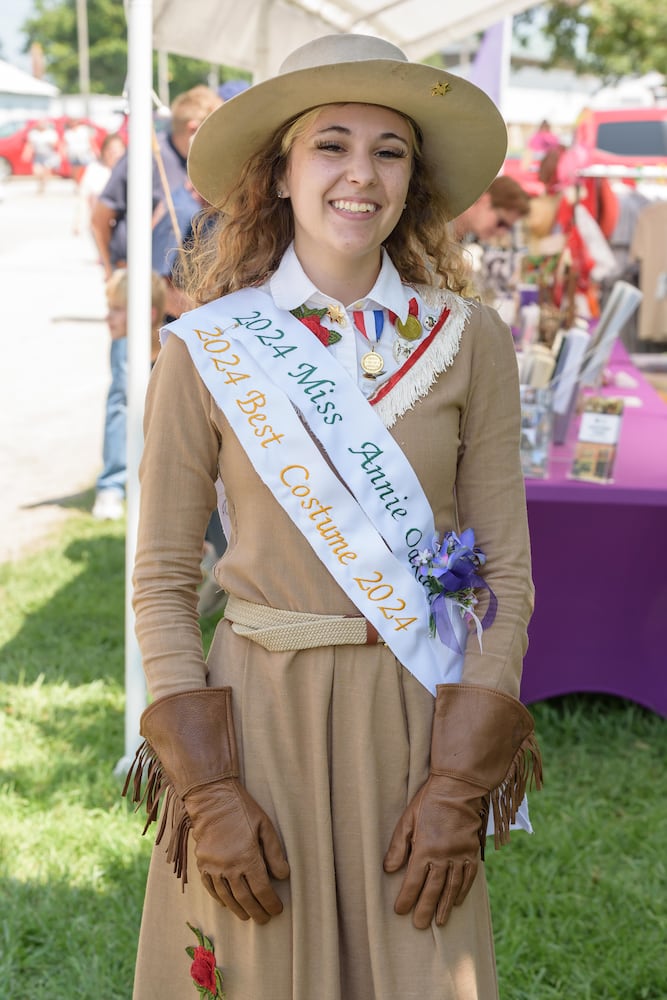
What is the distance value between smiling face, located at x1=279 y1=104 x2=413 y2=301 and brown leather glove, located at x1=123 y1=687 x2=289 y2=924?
676 millimetres

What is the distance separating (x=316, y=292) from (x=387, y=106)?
289 mm

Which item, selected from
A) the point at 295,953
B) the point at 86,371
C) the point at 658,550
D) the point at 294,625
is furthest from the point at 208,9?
the point at 86,371

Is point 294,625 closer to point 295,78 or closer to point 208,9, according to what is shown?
point 295,78

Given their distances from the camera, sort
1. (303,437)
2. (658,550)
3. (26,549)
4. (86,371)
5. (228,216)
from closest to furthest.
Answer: (303,437) < (228,216) < (658,550) < (26,549) < (86,371)

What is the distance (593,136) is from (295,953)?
500 inches

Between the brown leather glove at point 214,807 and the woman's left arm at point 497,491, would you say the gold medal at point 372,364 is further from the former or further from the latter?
the brown leather glove at point 214,807

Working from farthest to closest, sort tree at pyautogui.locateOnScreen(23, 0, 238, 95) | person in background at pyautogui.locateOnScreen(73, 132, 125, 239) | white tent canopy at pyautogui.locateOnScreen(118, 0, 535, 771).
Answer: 1. tree at pyautogui.locateOnScreen(23, 0, 238, 95)
2. person in background at pyautogui.locateOnScreen(73, 132, 125, 239)
3. white tent canopy at pyautogui.locateOnScreen(118, 0, 535, 771)

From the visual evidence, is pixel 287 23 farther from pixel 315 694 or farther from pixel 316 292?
pixel 315 694

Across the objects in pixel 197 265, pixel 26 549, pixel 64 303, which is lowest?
pixel 64 303

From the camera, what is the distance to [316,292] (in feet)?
5.97

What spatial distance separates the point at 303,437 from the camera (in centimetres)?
178

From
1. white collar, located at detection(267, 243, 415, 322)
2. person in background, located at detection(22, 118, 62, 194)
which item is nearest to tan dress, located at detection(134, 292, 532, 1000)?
white collar, located at detection(267, 243, 415, 322)

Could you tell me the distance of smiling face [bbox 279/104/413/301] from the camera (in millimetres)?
1727

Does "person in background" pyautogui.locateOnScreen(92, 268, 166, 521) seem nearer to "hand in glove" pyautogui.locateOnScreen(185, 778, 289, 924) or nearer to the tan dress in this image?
the tan dress
